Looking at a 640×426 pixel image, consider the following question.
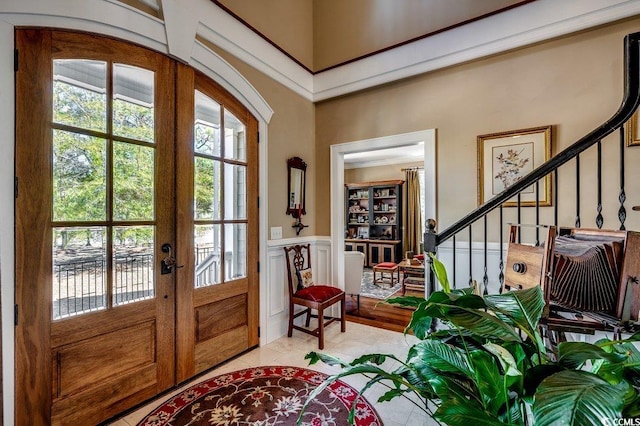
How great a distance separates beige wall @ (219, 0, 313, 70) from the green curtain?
14.0 ft

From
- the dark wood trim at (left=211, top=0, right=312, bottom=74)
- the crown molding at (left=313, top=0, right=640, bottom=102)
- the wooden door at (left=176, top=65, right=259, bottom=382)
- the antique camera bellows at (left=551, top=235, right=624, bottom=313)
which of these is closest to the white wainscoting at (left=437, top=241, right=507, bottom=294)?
the antique camera bellows at (left=551, top=235, right=624, bottom=313)

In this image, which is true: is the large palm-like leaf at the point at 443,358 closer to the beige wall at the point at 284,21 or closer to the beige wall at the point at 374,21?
the beige wall at the point at 284,21

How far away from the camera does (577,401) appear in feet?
1.73

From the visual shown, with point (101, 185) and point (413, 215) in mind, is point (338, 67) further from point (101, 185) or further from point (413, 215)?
point (413, 215)

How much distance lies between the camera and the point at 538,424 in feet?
1.80

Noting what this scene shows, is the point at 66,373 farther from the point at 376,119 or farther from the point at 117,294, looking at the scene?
the point at 376,119

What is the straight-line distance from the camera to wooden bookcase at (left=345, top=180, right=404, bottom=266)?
715 centimetres

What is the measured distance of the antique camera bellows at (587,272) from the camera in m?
1.15

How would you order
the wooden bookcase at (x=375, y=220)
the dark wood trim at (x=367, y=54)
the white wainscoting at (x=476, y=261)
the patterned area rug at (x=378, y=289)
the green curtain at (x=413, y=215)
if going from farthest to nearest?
1. the wooden bookcase at (x=375, y=220)
2. the green curtain at (x=413, y=215)
3. the patterned area rug at (x=378, y=289)
4. the white wainscoting at (x=476, y=261)
5. the dark wood trim at (x=367, y=54)

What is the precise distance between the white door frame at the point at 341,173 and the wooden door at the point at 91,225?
194 centimetres

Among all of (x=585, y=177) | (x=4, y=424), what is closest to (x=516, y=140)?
(x=585, y=177)

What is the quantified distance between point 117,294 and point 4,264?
23.2 inches

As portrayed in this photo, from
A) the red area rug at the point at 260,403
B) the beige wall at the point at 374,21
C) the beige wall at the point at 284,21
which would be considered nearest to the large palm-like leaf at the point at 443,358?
the red area rug at the point at 260,403

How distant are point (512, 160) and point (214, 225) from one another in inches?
109
